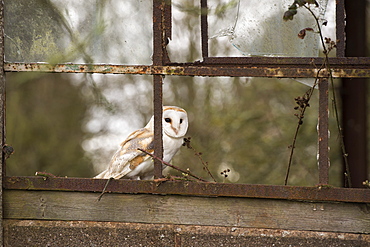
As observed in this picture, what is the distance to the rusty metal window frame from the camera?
1877 mm

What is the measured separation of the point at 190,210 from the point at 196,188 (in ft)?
0.28

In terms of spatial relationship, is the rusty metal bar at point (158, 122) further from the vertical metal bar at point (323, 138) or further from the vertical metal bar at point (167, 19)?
the vertical metal bar at point (323, 138)

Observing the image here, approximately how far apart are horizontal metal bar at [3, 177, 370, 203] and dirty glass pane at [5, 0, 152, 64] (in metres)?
0.43

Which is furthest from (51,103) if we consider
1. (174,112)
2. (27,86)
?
(174,112)

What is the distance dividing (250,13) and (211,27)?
14.2 inches

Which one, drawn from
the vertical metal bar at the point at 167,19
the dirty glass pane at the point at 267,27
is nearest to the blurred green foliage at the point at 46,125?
the dirty glass pane at the point at 267,27

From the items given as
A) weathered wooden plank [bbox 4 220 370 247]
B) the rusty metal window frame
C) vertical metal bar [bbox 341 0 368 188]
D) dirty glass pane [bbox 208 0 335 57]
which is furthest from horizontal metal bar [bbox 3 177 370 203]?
vertical metal bar [bbox 341 0 368 188]

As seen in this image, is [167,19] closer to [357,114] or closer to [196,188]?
[196,188]

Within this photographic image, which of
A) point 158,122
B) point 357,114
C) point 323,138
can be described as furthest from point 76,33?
point 357,114

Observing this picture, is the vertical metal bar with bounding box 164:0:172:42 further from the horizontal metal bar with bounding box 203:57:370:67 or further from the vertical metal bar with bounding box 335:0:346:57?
the vertical metal bar with bounding box 335:0:346:57

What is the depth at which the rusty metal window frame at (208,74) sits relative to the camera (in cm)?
188

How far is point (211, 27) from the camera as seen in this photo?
2551mm

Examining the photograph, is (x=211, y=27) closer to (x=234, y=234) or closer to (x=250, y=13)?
(x=250, y=13)

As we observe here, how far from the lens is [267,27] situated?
2.17m
